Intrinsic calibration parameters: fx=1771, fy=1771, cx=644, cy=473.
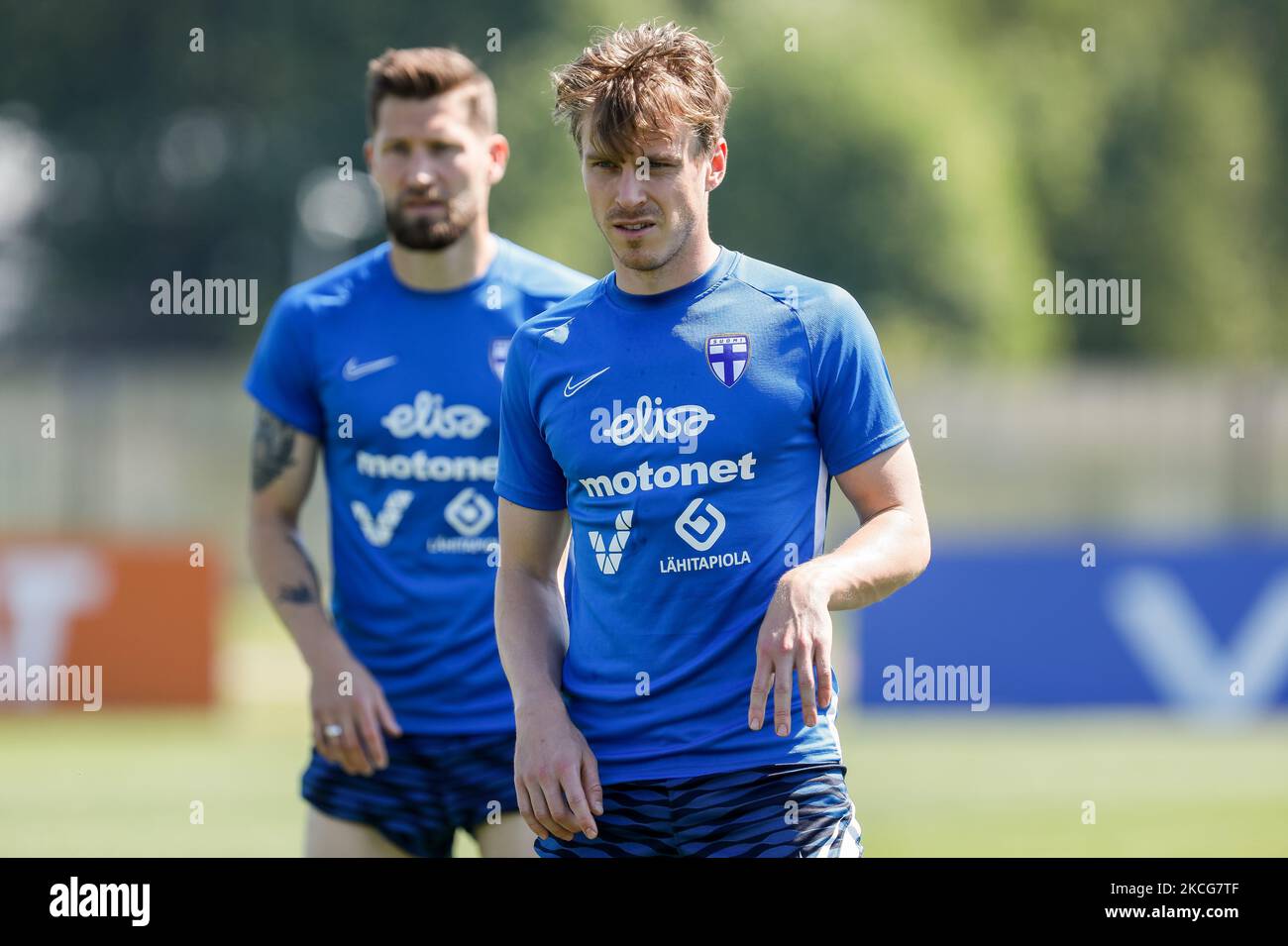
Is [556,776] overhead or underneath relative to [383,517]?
underneath

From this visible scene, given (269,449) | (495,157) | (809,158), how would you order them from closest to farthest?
(269,449)
(495,157)
(809,158)

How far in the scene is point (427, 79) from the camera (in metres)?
5.49

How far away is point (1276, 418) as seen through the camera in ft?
84.5

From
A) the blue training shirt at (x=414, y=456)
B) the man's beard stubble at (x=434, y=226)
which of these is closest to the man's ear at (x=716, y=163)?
the blue training shirt at (x=414, y=456)

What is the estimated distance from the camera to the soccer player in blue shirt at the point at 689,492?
3.91 m

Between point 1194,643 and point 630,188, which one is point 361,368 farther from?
point 1194,643

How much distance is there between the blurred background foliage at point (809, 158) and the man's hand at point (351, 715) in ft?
71.9

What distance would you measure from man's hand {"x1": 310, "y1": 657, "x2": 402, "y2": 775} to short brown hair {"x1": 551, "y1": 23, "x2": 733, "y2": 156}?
1927 millimetres

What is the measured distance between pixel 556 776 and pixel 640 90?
1519mm

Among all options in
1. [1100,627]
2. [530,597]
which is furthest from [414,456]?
[1100,627]

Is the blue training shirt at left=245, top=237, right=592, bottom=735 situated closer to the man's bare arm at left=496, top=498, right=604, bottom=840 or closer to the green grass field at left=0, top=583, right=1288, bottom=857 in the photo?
the man's bare arm at left=496, top=498, right=604, bottom=840

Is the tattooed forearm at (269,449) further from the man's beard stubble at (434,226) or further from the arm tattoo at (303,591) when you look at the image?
the man's beard stubble at (434,226)

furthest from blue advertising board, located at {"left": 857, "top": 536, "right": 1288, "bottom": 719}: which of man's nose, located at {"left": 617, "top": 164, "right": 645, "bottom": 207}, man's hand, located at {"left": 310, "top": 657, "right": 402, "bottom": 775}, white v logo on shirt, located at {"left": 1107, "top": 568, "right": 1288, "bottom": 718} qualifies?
man's nose, located at {"left": 617, "top": 164, "right": 645, "bottom": 207}

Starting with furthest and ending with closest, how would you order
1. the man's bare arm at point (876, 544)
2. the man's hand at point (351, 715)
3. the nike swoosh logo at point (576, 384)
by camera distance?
the man's hand at point (351, 715)
the nike swoosh logo at point (576, 384)
the man's bare arm at point (876, 544)
